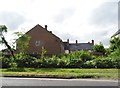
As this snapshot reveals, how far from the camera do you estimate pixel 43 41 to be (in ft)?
193

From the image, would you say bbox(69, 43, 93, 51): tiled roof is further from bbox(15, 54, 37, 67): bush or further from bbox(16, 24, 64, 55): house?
bbox(15, 54, 37, 67): bush

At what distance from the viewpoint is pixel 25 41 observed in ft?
124

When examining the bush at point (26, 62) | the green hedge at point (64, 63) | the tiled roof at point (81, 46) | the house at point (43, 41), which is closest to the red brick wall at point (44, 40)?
the house at point (43, 41)

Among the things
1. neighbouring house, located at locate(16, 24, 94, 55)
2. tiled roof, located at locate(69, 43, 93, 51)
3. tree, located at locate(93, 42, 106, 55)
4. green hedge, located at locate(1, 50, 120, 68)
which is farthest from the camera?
tiled roof, located at locate(69, 43, 93, 51)

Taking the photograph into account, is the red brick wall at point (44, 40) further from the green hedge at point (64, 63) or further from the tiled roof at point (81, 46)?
the tiled roof at point (81, 46)

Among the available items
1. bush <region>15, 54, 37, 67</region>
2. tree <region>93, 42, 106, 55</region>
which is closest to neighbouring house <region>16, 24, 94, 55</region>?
tree <region>93, 42, 106, 55</region>

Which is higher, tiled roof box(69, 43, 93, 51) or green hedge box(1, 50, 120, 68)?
tiled roof box(69, 43, 93, 51)

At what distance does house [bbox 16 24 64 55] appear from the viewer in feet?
192

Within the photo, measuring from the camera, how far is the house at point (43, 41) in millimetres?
58553

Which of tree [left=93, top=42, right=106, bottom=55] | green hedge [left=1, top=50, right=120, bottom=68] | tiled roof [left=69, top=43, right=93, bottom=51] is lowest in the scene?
green hedge [left=1, top=50, right=120, bottom=68]

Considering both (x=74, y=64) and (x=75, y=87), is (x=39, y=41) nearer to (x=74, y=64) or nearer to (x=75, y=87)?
(x=74, y=64)

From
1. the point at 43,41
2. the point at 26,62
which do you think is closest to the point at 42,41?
the point at 43,41

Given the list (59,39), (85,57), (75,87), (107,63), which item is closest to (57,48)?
(59,39)

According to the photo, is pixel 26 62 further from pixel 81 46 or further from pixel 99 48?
pixel 81 46
